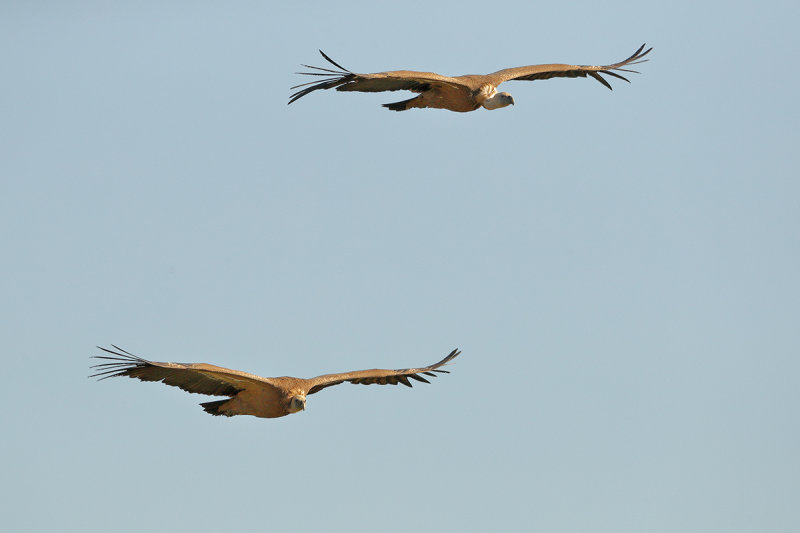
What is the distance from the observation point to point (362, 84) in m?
23.9

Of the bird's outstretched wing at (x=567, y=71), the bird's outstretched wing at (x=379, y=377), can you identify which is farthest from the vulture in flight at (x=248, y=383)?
the bird's outstretched wing at (x=567, y=71)

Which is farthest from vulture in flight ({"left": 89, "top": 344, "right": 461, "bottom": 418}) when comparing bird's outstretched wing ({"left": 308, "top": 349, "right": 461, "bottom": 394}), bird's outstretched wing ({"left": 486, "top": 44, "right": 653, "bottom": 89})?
bird's outstretched wing ({"left": 486, "top": 44, "right": 653, "bottom": 89})

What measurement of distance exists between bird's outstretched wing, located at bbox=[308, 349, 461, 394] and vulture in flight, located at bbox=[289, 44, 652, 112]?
14.7ft

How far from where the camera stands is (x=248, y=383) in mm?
23047

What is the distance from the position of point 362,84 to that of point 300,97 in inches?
58.9

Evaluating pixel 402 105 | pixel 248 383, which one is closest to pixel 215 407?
pixel 248 383

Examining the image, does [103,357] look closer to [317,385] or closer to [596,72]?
[317,385]

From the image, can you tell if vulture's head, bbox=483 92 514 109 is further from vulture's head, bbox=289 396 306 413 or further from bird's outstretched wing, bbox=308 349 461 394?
vulture's head, bbox=289 396 306 413

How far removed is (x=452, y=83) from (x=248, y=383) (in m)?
6.25

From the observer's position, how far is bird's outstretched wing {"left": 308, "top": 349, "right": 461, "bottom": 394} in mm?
23906

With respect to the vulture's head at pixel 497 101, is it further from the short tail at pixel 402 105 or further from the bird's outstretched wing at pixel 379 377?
the bird's outstretched wing at pixel 379 377

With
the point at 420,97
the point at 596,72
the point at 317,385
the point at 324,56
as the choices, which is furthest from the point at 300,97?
the point at 596,72

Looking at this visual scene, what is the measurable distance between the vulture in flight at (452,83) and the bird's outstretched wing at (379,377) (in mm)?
4472

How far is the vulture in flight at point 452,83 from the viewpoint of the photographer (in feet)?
77.0
